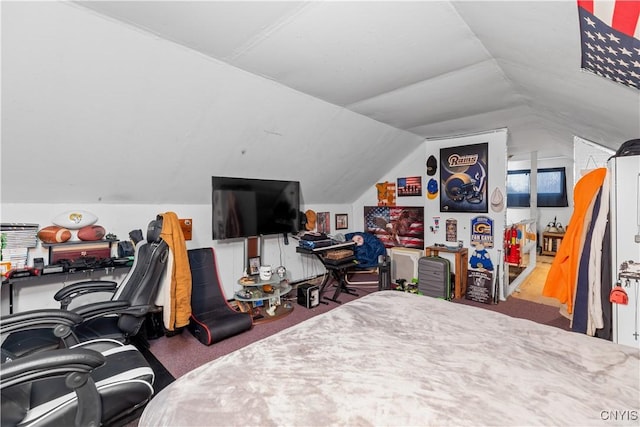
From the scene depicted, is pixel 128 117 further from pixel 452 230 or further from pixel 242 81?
pixel 452 230

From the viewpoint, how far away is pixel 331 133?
367 cm

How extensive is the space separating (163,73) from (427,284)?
13.2 ft

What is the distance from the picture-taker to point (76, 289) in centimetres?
221

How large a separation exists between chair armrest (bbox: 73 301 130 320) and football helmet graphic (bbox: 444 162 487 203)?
14.1 feet

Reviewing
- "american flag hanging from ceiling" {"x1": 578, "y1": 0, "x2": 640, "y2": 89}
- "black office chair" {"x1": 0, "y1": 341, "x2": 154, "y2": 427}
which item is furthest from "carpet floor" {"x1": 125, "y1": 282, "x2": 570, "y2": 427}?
"american flag hanging from ceiling" {"x1": 578, "y1": 0, "x2": 640, "y2": 89}

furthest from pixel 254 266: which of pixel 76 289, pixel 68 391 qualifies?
pixel 68 391

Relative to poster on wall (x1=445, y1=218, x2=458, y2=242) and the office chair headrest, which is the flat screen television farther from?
poster on wall (x1=445, y1=218, x2=458, y2=242)

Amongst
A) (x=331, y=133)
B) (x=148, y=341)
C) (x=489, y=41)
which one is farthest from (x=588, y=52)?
(x=148, y=341)

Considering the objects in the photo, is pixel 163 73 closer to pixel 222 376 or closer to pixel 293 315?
pixel 222 376

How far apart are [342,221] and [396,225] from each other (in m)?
1.04

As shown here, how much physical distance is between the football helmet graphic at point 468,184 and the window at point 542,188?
3.33 meters

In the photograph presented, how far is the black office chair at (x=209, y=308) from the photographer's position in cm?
283

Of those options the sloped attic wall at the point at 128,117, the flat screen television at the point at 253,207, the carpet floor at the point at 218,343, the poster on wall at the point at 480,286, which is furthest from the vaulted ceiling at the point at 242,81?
the poster on wall at the point at 480,286

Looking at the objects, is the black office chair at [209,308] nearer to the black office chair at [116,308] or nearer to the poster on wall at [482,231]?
the black office chair at [116,308]
